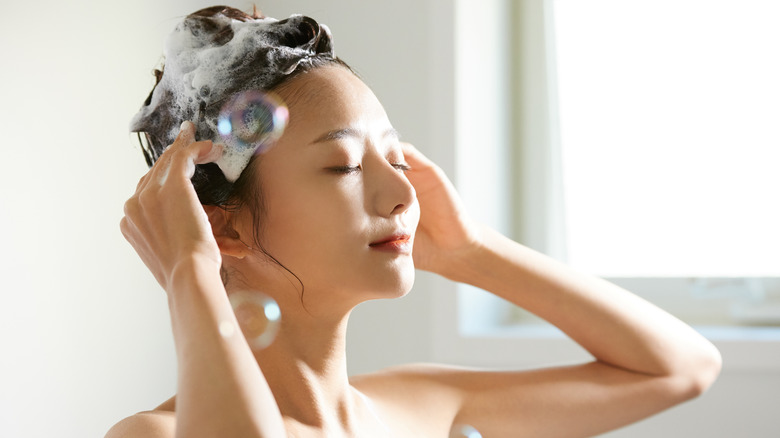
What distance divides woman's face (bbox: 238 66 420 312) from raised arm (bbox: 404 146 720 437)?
253 millimetres

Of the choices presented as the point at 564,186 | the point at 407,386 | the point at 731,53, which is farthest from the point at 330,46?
the point at 731,53

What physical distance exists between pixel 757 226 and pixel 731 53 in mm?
372

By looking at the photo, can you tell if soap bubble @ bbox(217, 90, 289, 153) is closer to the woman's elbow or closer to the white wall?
the white wall

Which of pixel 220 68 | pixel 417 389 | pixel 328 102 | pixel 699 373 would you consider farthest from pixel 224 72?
pixel 699 373

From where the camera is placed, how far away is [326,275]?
88 cm

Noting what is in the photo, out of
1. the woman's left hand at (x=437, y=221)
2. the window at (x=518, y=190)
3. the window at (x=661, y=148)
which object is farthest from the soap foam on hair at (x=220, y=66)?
the window at (x=661, y=148)

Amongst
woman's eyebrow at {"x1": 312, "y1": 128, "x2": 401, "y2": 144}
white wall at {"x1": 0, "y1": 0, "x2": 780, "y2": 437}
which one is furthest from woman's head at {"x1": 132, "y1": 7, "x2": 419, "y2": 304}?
white wall at {"x1": 0, "y1": 0, "x2": 780, "y2": 437}

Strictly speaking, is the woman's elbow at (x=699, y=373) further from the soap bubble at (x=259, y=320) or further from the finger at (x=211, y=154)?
the finger at (x=211, y=154)

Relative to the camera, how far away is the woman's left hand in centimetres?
116

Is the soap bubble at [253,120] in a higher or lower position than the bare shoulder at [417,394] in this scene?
higher

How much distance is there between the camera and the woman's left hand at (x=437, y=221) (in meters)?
1.16

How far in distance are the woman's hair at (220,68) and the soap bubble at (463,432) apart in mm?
461

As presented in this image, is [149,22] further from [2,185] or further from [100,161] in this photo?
[2,185]

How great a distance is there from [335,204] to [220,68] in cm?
22
